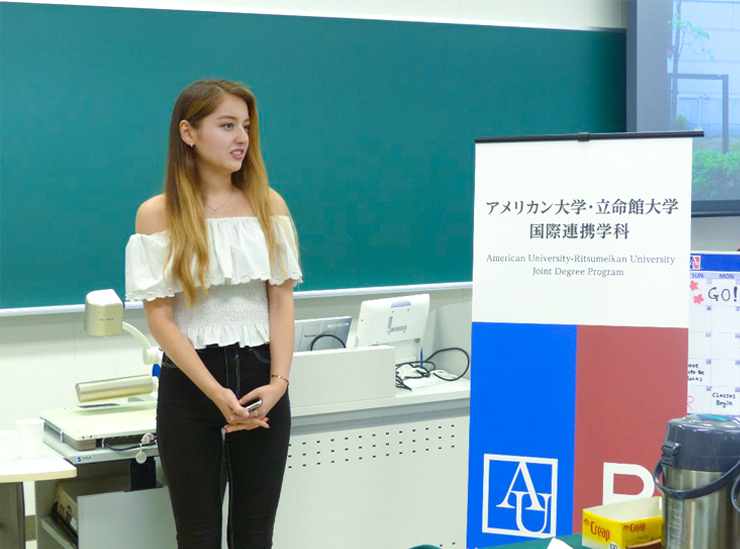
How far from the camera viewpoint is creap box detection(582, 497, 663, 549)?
1.39 metres

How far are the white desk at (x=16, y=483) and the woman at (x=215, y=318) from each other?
28cm

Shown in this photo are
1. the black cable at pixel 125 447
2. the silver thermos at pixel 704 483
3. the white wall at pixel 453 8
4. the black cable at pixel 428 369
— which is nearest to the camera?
the silver thermos at pixel 704 483

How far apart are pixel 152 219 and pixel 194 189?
0.14 metres

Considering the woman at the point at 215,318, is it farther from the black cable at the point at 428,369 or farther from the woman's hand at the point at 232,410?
the black cable at the point at 428,369

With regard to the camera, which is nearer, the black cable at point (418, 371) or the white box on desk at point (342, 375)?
the white box on desk at point (342, 375)

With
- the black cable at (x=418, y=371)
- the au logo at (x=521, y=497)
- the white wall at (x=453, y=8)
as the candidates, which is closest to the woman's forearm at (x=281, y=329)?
the au logo at (x=521, y=497)

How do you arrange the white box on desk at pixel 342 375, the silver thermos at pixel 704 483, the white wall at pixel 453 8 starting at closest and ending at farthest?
the silver thermos at pixel 704 483, the white box on desk at pixel 342 375, the white wall at pixel 453 8

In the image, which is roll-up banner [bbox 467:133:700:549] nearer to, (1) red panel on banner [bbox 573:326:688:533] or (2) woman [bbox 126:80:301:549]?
(1) red panel on banner [bbox 573:326:688:533]

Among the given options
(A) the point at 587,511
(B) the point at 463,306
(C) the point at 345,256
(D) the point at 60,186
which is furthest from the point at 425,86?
(A) the point at 587,511

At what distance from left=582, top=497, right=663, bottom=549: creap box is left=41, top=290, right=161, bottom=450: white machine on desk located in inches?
54.9

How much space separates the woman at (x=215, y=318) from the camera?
7.26 ft

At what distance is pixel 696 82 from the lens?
4543 millimetres

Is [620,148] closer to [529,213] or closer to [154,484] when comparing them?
[529,213]

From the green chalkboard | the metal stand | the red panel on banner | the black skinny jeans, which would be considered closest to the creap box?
the red panel on banner
